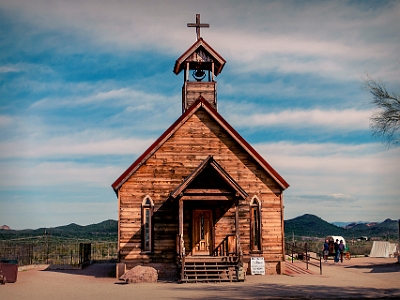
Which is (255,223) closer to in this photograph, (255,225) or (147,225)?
(255,225)

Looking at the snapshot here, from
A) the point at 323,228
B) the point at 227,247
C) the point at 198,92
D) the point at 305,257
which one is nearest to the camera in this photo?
the point at 227,247

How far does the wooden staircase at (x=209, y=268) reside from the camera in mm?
23656

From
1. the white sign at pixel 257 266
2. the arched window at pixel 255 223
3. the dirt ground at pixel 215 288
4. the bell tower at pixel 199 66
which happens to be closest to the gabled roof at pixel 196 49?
the bell tower at pixel 199 66

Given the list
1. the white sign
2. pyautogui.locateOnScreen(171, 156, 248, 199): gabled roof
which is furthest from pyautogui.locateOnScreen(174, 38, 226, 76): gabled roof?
the white sign

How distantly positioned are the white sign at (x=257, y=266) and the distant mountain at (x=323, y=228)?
74.2 m

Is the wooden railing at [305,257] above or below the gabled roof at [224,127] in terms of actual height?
below

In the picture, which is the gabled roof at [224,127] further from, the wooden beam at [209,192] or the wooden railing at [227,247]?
the wooden railing at [227,247]

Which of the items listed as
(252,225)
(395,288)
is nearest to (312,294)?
(395,288)

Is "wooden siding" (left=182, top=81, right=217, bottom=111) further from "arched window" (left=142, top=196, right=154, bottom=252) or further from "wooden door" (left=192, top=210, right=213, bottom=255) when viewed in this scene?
"wooden door" (left=192, top=210, right=213, bottom=255)

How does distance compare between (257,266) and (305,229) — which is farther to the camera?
(305,229)

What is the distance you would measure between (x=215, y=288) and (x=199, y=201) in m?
6.59

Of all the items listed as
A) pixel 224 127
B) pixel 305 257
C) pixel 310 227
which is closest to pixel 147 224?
pixel 224 127

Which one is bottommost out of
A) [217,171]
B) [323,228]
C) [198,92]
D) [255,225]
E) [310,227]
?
[255,225]

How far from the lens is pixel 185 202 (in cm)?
2641
